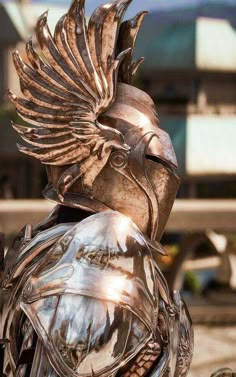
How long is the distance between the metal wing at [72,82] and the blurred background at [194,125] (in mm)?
4698

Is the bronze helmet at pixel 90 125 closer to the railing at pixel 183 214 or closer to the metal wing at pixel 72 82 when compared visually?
the metal wing at pixel 72 82

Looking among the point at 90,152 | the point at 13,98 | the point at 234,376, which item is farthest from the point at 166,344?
the point at 13,98

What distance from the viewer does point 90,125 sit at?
5.04 feet

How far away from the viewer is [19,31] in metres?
13.6

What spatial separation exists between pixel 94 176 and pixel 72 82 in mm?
196

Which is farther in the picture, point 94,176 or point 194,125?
point 194,125

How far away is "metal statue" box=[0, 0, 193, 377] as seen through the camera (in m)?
1.44

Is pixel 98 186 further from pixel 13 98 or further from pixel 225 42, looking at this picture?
Result: pixel 225 42

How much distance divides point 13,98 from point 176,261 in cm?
582

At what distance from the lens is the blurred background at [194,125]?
7.35 meters

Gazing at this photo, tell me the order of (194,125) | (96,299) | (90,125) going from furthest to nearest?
(194,125), (90,125), (96,299)

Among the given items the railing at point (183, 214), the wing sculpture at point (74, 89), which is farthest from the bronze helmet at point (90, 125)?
the railing at point (183, 214)

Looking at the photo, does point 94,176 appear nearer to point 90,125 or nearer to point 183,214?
point 90,125

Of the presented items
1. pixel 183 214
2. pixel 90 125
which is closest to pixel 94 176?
pixel 90 125
